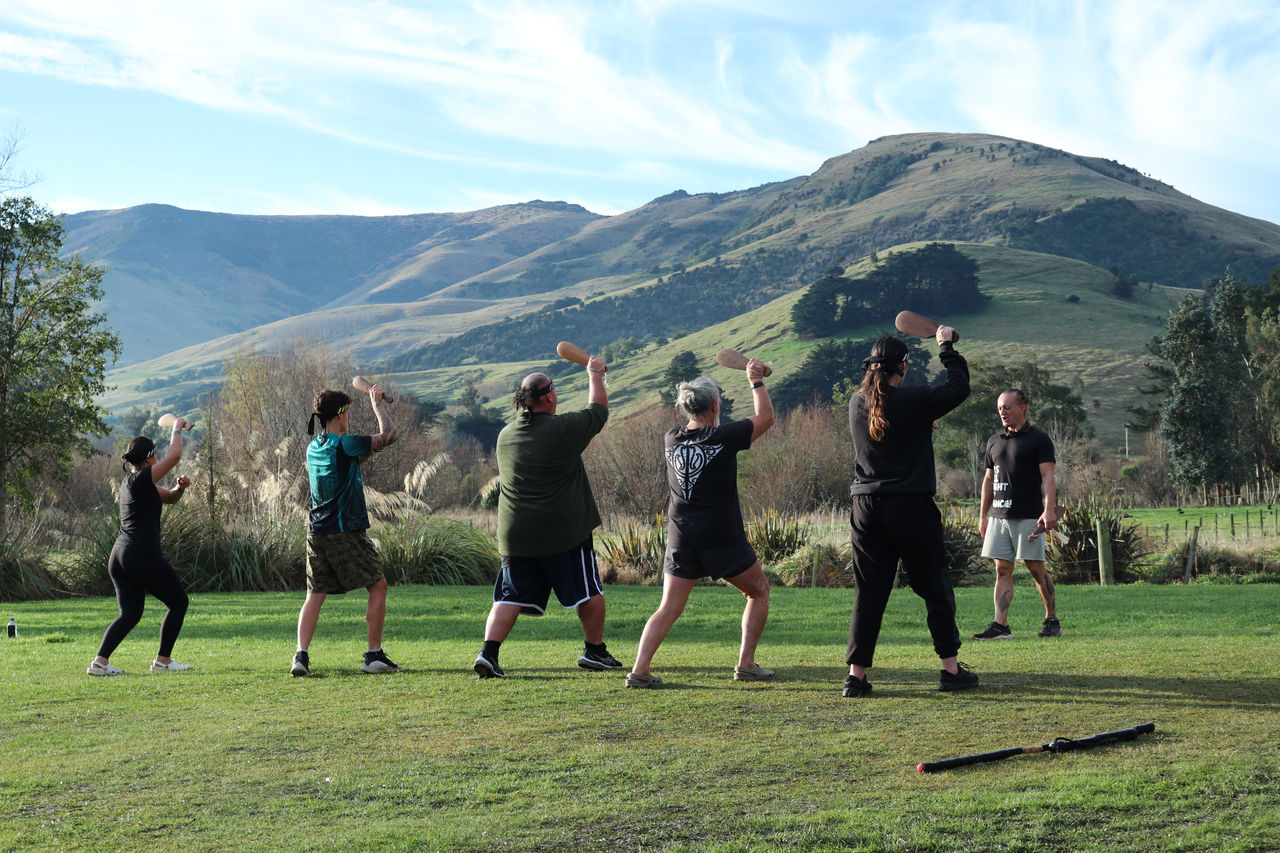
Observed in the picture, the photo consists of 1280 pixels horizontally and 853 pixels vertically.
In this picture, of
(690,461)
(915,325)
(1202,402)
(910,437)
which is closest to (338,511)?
(690,461)

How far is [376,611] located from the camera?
7.61 meters

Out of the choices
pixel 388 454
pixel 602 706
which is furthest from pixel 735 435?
pixel 388 454

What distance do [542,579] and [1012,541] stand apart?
13.1 ft

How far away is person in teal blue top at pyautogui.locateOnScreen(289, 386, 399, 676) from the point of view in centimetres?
738

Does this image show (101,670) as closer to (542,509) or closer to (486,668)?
(486,668)

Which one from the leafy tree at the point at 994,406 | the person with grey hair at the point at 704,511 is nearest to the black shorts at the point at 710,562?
the person with grey hair at the point at 704,511

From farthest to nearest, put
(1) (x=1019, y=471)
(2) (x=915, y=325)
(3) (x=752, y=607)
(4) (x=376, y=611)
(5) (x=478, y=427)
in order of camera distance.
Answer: (5) (x=478, y=427) → (1) (x=1019, y=471) → (4) (x=376, y=611) → (3) (x=752, y=607) → (2) (x=915, y=325)

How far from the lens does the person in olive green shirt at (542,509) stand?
272 inches

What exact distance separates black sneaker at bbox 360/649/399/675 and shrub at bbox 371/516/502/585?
9.30 m

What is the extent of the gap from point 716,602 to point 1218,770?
929 cm

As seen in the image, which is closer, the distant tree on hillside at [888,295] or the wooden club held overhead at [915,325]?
the wooden club held overhead at [915,325]

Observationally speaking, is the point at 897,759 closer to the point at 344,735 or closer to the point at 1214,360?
the point at 344,735

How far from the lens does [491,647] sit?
281 inches

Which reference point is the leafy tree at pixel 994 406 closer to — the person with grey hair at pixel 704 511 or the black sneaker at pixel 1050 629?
the black sneaker at pixel 1050 629
